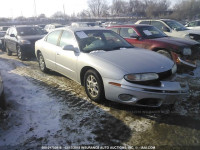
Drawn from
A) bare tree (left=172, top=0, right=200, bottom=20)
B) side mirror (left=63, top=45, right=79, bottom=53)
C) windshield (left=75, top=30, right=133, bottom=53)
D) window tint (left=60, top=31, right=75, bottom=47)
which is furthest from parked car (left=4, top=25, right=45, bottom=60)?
bare tree (left=172, top=0, right=200, bottom=20)

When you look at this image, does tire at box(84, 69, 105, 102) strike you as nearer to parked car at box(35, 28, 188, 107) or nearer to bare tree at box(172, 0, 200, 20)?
parked car at box(35, 28, 188, 107)

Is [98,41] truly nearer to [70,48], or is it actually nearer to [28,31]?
[70,48]

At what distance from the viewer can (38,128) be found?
2826mm

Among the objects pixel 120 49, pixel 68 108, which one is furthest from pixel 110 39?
pixel 68 108

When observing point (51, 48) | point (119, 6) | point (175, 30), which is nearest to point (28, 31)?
point (51, 48)

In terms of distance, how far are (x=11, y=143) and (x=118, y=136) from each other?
1.50 m

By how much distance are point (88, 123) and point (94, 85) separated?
83 centimetres

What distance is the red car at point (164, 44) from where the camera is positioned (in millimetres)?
5305

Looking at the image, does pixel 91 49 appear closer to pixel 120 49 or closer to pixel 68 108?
pixel 120 49

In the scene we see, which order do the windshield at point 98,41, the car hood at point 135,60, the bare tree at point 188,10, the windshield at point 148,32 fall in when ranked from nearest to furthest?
the car hood at point 135,60
the windshield at point 98,41
the windshield at point 148,32
the bare tree at point 188,10

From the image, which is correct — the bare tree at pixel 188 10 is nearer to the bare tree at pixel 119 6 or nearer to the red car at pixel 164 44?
the bare tree at pixel 119 6

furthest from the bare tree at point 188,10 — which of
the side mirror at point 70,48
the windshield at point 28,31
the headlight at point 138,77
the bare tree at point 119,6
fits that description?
the headlight at point 138,77

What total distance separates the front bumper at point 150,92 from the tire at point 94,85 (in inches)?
12.4

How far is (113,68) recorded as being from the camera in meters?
3.14
